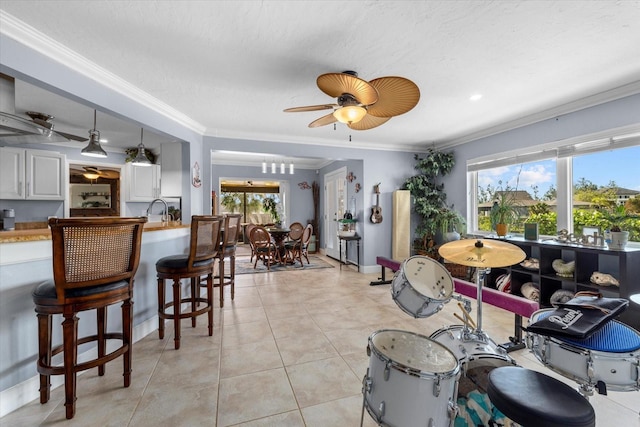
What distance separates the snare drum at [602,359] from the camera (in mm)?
1067

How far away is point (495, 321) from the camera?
2.95 m

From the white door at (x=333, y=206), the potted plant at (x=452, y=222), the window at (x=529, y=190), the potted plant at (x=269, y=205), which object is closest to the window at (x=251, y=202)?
the potted plant at (x=269, y=205)

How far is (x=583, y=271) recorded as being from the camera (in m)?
2.91

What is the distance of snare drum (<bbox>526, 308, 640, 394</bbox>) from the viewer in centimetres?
107

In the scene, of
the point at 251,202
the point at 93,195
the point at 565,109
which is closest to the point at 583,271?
the point at 565,109

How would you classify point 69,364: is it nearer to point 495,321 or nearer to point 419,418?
point 419,418

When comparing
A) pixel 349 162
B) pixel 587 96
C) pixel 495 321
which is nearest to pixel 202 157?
pixel 349 162

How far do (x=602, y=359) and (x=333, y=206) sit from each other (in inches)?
236

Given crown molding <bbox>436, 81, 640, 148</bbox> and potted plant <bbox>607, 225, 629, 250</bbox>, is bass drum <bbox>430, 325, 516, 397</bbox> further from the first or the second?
crown molding <bbox>436, 81, 640, 148</bbox>

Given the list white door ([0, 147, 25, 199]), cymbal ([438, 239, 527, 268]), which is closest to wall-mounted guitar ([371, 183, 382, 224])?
cymbal ([438, 239, 527, 268])

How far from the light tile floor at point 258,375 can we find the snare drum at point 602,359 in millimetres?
802

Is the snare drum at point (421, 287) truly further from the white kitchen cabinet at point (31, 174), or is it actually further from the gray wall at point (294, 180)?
the gray wall at point (294, 180)

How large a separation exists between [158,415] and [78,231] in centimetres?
115

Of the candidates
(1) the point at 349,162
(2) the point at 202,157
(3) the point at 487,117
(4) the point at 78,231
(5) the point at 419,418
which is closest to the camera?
(5) the point at 419,418
